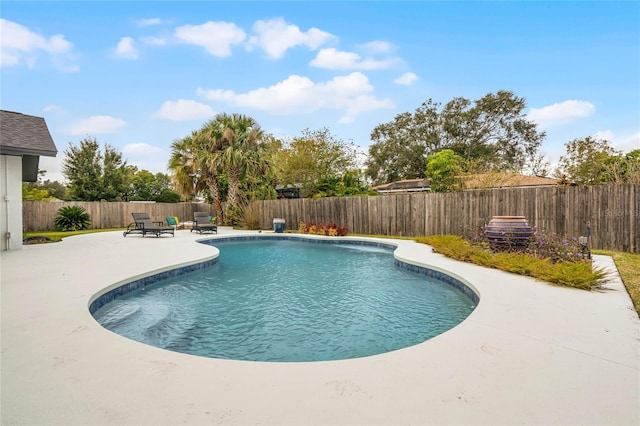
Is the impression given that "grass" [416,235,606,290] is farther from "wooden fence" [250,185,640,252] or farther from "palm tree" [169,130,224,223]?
"palm tree" [169,130,224,223]

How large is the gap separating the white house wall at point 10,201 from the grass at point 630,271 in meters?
11.6

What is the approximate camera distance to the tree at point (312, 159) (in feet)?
68.9

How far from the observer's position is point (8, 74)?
969cm

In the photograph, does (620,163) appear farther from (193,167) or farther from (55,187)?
(55,187)

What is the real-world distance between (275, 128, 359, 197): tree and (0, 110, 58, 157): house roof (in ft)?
41.9

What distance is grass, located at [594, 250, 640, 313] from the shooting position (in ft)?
12.9

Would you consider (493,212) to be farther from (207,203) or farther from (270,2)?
(207,203)

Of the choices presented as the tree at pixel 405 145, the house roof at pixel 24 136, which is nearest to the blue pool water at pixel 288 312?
the house roof at pixel 24 136

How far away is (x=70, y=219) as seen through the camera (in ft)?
51.7

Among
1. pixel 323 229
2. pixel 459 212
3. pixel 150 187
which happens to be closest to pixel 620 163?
pixel 459 212

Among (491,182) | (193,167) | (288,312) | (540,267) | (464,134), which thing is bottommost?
(288,312)

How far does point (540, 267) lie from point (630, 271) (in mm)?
1802

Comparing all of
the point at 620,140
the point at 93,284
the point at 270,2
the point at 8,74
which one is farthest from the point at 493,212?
the point at 620,140

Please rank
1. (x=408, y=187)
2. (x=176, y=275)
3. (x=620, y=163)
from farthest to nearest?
(x=408, y=187) → (x=620, y=163) → (x=176, y=275)
